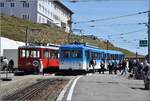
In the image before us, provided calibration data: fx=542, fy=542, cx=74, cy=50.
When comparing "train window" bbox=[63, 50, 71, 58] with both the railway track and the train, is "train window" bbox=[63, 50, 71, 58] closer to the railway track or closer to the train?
the train

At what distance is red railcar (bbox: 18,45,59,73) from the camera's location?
169 ft

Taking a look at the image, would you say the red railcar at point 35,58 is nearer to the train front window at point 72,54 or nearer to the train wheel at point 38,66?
the train wheel at point 38,66

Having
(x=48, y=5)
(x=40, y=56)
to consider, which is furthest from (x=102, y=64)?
(x=48, y=5)

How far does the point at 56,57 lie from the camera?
55844 millimetres

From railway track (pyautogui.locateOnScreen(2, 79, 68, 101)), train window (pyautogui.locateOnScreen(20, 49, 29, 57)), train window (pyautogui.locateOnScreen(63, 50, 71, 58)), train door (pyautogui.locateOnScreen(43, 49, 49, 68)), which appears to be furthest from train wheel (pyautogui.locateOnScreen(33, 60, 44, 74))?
railway track (pyautogui.locateOnScreen(2, 79, 68, 101))

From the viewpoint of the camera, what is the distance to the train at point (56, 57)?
5034 cm

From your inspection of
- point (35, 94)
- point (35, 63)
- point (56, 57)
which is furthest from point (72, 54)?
point (35, 94)

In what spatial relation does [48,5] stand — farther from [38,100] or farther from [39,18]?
[38,100]

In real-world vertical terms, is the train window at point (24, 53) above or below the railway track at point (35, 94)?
above

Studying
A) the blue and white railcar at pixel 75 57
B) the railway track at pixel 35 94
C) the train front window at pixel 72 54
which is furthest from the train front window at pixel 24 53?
the railway track at pixel 35 94

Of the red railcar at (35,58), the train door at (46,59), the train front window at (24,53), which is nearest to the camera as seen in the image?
the red railcar at (35,58)

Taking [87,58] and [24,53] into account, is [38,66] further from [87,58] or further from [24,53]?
[87,58]

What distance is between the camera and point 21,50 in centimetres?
5322

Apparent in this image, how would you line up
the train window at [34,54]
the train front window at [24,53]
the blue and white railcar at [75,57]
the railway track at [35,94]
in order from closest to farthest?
the railway track at [35,94]
the blue and white railcar at [75,57]
the train window at [34,54]
the train front window at [24,53]
